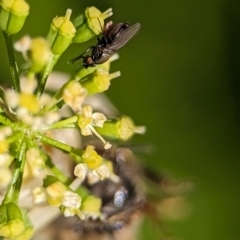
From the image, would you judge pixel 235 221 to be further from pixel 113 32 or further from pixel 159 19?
pixel 113 32

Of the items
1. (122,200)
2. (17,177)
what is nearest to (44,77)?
(17,177)

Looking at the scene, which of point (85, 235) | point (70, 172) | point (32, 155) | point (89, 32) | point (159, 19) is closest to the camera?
point (32, 155)

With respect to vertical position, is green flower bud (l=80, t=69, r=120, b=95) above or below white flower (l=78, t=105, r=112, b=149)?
above

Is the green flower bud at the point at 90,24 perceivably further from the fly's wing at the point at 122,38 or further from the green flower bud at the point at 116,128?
the green flower bud at the point at 116,128

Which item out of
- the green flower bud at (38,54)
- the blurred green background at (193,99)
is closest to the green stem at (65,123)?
the green flower bud at (38,54)

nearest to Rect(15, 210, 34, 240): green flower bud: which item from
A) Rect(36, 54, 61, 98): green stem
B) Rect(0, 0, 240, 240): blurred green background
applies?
Rect(36, 54, 61, 98): green stem

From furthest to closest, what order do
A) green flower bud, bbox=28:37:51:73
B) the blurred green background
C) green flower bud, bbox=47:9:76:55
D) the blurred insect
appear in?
the blurred green background < the blurred insect < green flower bud, bbox=47:9:76:55 < green flower bud, bbox=28:37:51:73

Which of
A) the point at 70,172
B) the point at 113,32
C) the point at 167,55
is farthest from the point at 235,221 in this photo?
the point at 113,32

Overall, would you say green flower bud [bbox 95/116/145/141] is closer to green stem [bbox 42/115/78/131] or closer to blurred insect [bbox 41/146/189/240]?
green stem [bbox 42/115/78/131]
